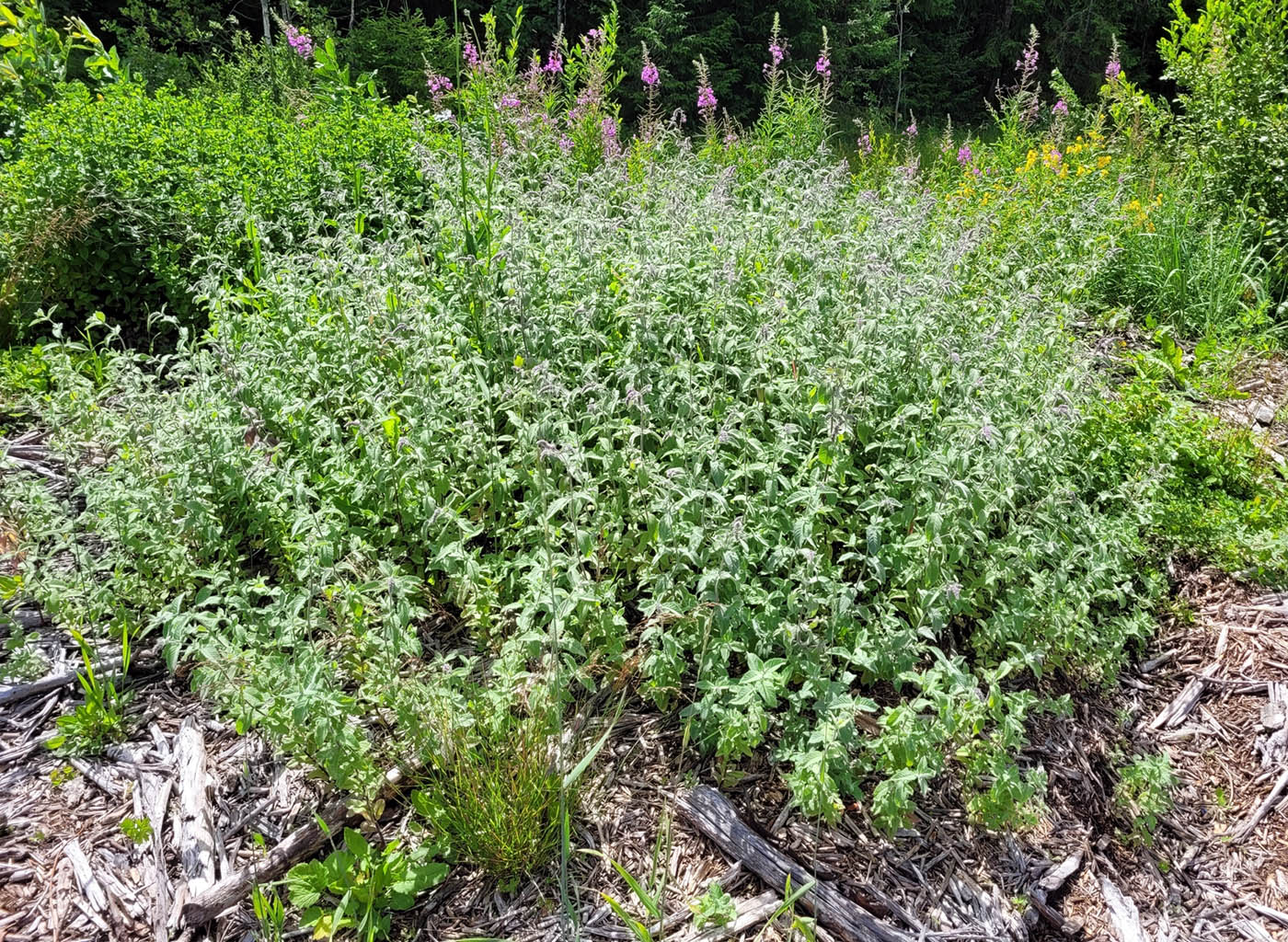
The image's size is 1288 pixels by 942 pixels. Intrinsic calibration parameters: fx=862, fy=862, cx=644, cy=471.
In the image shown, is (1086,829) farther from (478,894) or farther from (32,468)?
(32,468)

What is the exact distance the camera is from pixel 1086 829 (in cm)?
273

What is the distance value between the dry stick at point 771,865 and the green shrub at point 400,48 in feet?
31.0

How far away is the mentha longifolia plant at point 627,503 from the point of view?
2.42 meters

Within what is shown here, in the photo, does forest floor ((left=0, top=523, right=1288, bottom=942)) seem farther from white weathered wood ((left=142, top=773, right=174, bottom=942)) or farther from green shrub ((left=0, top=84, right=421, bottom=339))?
green shrub ((left=0, top=84, right=421, bottom=339))

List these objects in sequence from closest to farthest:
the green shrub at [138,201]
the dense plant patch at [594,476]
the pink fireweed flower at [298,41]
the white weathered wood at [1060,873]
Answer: the dense plant patch at [594,476]
the white weathered wood at [1060,873]
the green shrub at [138,201]
the pink fireweed flower at [298,41]

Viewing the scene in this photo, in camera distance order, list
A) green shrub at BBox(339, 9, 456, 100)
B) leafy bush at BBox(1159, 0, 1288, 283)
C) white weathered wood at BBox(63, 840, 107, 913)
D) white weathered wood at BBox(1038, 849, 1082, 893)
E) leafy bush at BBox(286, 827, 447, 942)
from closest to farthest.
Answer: leafy bush at BBox(286, 827, 447, 942) → white weathered wood at BBox(63, 840, 107, 913) → white weathered wood at BBox(1038, 849, 1082, 893) → leafy bush at BBox(1159, 0, 1288, 283) → green shrub at BBox(339, 9, 456, 100)

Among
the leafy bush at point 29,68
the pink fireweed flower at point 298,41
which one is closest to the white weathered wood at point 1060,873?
the leafy bush at point 29,68

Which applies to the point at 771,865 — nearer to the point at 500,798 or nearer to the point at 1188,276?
the point at 500,798

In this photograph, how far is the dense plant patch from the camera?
241cm

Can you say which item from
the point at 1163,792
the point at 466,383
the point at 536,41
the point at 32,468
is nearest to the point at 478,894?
the point at 466,383

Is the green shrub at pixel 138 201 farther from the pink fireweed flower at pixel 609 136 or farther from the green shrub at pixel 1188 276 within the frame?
the green shrub at pixel 1188 276

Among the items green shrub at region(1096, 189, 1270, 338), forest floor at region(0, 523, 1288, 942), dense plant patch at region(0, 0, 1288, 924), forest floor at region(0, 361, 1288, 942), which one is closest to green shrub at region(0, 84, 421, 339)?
dense plant patch at region(0, 0, 1288, 924)

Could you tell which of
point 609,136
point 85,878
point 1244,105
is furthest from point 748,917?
point 1244,105

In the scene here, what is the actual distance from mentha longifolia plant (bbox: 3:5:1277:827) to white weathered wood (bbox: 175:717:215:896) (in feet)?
0.73
